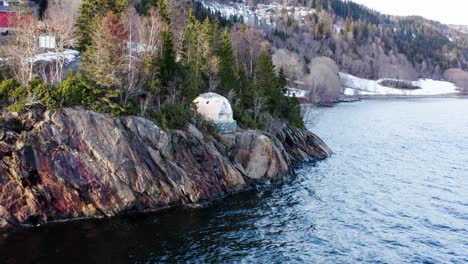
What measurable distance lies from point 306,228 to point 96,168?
19.7 m

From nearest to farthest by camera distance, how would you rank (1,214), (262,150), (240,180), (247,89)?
(1,214), (240,180), (262,150), (247,89)

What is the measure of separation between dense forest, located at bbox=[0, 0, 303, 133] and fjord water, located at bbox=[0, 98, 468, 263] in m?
12.2

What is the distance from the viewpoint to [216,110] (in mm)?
53719

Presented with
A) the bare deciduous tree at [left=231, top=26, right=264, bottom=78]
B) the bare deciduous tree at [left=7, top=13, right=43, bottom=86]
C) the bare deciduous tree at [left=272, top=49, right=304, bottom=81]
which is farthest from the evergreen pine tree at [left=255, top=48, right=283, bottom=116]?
the bare deciduous tree at [left=272, top=49, right=304, bottom=81]

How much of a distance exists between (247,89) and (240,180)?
22.8 meters

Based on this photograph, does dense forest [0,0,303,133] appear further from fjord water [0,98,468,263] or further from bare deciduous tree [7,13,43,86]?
fjord water [0,98,468,263]

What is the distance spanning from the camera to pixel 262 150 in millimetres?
53156

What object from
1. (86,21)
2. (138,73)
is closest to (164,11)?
(86,21)

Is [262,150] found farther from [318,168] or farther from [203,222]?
[203,222]

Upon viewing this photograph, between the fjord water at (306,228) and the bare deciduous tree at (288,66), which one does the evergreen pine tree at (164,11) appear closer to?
the fjord water at (306,228)

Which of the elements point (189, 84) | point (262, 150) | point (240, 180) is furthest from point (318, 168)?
point (189, 84)

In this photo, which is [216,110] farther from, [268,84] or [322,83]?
[322,83]

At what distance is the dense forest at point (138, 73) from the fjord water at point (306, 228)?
12.2m

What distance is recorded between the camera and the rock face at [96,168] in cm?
3634
